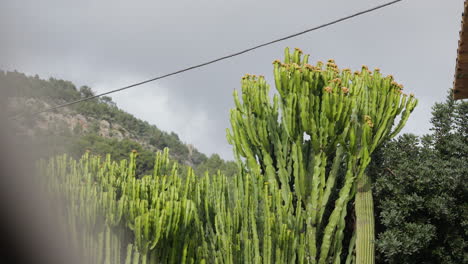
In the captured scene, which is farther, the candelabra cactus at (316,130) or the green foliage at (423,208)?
the green foliage at (423,208)

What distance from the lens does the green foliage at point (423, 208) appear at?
425 inches

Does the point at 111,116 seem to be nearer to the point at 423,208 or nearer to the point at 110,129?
the point at 110,129

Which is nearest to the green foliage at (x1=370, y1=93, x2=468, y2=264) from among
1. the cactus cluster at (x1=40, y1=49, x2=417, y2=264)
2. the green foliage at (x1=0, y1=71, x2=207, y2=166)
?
the cactus cluster at (x1=40, y1=49, x2=417, y2=264)

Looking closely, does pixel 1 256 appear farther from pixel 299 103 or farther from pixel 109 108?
pixel 109 108

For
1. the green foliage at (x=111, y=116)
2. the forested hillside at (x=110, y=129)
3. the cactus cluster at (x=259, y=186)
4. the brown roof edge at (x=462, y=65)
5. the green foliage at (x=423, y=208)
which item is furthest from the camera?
the green foliage at (x=111, y=116)

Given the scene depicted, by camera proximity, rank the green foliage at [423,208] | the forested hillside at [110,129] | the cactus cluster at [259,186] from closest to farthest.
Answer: the cactus cluster at [259,186] → the green foliage at [423,208] → the forested hillside at [110,129]

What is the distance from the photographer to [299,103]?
9477 millimetres

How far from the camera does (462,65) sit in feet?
16.6

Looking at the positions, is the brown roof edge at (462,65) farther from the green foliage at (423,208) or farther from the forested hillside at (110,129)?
the forested hillside at (110,129)

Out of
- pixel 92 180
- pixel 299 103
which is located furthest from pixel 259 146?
pixel 92 180

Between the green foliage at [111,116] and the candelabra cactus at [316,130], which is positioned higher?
the green foliage at [111,116]

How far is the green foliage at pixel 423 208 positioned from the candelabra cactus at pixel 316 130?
177cm

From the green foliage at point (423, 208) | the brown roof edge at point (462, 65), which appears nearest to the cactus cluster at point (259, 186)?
the green foliage at point (423, 208)

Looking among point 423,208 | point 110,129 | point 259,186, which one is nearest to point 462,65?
point 259,186
